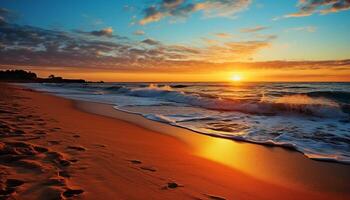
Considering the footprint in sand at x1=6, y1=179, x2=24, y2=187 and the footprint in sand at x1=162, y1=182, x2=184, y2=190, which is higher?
the footprint in sand at x1=6, y1=179, x2=24, y2=187

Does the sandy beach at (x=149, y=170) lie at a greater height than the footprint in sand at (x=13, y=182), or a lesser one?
lesser

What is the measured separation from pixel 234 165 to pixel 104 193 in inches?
88.3

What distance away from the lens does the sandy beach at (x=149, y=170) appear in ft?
8.27

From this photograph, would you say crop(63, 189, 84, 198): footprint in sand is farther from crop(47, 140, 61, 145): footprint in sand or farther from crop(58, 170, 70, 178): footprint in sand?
crop(47, 140, 61, 145): footprint in sand

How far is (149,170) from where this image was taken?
3.28 meters

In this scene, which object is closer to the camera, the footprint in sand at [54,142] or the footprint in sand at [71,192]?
the footprint in sand at [71,192]

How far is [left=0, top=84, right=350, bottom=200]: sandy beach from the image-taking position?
252 centimetres

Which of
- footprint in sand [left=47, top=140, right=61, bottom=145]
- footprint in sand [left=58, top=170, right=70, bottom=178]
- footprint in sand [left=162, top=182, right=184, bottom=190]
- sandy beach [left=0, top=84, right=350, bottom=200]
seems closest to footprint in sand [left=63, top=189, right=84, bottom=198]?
sandy beach [left=0, top=84, right=350, bottom=200]

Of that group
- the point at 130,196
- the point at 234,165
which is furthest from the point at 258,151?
the point at 130,196

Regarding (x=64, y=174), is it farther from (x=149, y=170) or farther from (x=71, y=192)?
(x=149, y=170)

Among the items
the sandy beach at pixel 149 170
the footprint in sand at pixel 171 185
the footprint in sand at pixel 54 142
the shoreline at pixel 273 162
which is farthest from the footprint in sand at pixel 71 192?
the shoreline at pixel 273 162

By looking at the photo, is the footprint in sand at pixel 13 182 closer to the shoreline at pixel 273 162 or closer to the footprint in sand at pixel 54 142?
the footprint in sand at pixel 54 142

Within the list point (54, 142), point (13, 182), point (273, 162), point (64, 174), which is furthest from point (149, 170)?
point (273, 162)

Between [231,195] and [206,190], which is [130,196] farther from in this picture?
[231,195]
